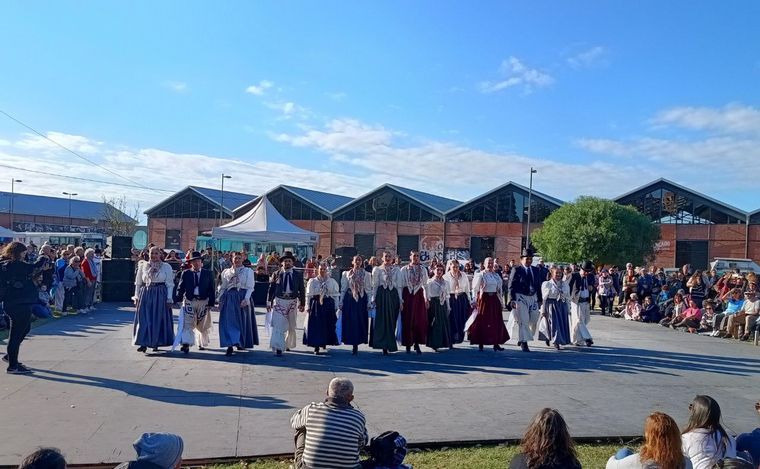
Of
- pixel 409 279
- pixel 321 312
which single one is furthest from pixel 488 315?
pixel 321 312

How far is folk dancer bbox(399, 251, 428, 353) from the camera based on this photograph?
12.4 m

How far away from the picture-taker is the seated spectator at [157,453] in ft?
11.8

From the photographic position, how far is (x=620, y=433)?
7188 millimetres

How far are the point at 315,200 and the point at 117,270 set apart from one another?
112 feet

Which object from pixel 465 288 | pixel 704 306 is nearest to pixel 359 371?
pixel 465 288

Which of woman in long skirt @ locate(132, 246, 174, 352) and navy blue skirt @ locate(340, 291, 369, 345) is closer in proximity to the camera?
woman in long skirt @ locate(132, 246, 174, 352)

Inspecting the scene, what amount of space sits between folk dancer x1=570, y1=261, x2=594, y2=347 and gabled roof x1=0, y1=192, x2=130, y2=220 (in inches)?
2589

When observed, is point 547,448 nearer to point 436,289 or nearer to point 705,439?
point 705,439

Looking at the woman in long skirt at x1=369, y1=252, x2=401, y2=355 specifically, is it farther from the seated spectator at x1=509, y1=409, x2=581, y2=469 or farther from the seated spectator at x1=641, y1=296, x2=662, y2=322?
the seated spectator at x1=641, y1=296, x2=662, y2=322

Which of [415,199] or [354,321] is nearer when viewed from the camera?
[354,321]

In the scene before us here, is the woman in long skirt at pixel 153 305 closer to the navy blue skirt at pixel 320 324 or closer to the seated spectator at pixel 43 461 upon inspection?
the navy blue skirt at pixel 320 324

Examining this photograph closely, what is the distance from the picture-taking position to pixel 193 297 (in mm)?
11852

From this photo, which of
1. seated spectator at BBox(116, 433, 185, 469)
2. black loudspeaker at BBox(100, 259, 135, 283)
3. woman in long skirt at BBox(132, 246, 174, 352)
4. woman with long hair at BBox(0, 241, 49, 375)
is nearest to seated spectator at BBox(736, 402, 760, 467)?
seated spectator at BBox(116, 433, 185, 469)

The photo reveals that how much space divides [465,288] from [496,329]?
1086mm
